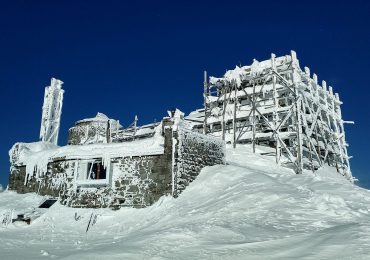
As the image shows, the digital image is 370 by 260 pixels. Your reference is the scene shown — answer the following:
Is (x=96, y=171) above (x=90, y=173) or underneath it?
above

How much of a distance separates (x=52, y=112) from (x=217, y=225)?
21.3 m

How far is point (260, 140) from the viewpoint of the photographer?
85.3 feet

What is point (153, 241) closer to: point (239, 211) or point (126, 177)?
point (239, 211)

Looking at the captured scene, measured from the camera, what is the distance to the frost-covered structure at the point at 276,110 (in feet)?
81.0

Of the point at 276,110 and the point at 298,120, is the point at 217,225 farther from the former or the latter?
the point at 276,110

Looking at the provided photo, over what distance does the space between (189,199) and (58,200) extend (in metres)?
6.01

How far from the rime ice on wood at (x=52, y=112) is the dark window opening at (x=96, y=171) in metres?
10.7

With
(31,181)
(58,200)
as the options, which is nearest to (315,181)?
(58,200)

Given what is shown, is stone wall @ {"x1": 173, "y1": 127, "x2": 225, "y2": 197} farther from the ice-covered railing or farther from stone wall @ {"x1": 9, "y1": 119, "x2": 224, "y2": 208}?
the ice-covered railing

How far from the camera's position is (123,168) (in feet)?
48.1

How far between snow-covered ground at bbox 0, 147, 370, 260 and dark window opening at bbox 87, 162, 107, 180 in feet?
5.42

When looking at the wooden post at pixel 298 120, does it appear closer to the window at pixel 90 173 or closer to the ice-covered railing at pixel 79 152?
the ice-covered railing at pixel 79 152

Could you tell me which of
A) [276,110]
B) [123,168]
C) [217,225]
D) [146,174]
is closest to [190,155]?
[146,174]

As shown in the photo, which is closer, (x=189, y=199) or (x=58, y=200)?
(x=189, y=199)
